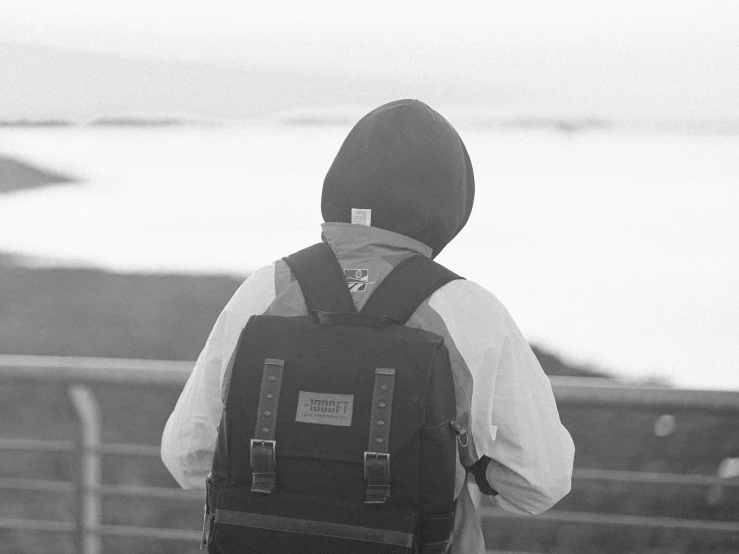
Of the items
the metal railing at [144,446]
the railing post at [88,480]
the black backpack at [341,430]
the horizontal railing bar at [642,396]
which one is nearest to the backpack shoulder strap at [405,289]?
the black backpack at [341,430]

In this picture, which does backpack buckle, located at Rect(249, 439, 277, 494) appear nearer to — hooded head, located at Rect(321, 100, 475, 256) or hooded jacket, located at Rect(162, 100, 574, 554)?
hooded jacket, located at Rect(162, 100, 574, 554)

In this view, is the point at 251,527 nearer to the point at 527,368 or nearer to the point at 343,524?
the point at 343,524

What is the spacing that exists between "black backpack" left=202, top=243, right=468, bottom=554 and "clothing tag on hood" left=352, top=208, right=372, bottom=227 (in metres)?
0.09

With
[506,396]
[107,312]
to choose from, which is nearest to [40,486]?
[506,396]

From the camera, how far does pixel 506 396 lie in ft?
4.36

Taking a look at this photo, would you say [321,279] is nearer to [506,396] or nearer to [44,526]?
[506,396]

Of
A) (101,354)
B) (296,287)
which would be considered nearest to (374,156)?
(296,287)

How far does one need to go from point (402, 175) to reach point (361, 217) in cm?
9

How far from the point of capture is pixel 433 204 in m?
1.42

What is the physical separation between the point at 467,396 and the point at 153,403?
772 centimetres

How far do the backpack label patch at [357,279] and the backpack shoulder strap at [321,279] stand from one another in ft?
0.05

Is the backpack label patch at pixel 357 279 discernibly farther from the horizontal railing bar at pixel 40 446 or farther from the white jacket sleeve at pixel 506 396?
the horizontal railing bar at pixel 40 446

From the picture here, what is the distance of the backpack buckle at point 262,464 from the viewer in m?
1.32

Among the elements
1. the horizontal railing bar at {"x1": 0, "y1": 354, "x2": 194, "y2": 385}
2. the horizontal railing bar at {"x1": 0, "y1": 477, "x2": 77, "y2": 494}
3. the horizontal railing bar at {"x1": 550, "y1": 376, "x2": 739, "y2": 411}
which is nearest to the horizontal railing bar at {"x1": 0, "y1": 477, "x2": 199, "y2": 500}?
the horizontal railing bar at {"x1": 0, "y1": 477, "x2": 77, "y2": 494}
